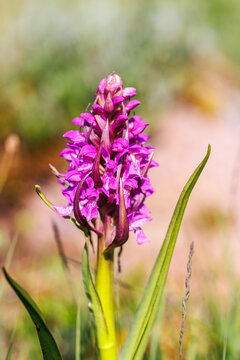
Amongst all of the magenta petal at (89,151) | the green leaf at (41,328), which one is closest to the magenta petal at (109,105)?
the magenta petal at (89,151)

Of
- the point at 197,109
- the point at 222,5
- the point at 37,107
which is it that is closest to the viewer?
the point at 37,107

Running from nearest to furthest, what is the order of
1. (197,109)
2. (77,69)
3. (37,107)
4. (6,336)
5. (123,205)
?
(123,205)
(6,336)
(37,107)
(77,69)
(197,109)

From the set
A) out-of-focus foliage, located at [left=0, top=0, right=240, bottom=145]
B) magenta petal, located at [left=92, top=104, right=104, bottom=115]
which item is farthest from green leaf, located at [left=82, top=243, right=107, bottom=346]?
out-of-focus foliage, located at [left=0, top=0, right=240, bottom=145]

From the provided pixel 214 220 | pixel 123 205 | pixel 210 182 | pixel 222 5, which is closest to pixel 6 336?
pixel 123 205

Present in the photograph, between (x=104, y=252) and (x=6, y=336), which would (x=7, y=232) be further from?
(x=104, y=252)

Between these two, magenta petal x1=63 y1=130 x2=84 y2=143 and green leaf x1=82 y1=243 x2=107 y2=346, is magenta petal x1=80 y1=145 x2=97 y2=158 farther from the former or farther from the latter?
green leaf x1=82 y1=243 x2=107 y2=346

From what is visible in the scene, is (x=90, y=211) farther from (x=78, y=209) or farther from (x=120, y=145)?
(x=120, y=145)

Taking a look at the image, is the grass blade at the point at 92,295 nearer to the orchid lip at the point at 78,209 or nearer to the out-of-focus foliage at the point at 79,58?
the orchid lip at the point at 78,209
